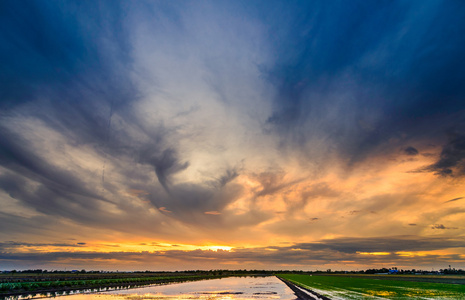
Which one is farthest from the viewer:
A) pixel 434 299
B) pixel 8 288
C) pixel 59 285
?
pixel 59 285

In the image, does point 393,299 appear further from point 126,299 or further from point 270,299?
point 126,299

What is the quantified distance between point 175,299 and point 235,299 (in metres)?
8.81

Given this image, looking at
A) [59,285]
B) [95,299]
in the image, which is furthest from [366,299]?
[59,285]

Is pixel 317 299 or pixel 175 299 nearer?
pixel 175 299

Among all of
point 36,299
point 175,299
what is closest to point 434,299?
point 175,299

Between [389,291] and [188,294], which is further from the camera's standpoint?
[389,291]

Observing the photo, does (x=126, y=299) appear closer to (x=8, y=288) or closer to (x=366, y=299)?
(x=8, y=288)

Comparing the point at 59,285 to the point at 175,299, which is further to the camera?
the point at 59,285

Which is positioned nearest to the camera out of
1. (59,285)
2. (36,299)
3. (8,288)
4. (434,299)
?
(36,299)

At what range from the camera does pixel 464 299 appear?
42.1 meters

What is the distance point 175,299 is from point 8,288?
31761 mm

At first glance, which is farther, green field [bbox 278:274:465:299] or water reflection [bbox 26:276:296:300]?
green field [bbox 278:274:465:299]

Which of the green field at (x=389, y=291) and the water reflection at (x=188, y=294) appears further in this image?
the green field at (x=389, y=291)

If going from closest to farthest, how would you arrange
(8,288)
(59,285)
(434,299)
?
(434,299) < (8,288) < (59,285)
